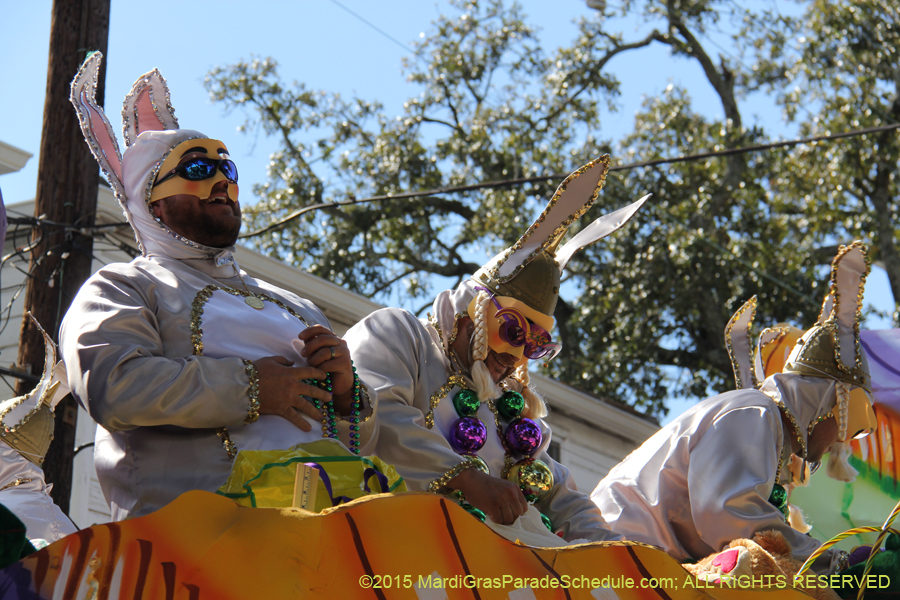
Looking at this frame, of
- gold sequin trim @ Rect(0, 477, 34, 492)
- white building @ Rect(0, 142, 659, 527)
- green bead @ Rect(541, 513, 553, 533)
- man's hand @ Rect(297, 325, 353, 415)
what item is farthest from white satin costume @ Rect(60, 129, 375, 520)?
white building @ Rect(0, 142, 659, 527)

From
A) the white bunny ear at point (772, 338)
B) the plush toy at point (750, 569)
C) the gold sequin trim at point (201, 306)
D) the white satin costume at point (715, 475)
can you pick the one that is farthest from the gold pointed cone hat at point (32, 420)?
the white bunny ear at point (772, 338)

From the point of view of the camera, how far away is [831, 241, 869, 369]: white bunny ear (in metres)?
5.22

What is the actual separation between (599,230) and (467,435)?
0.99 m

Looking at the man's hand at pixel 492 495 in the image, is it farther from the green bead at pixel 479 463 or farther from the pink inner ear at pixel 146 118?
the pink inner ear at pixel 146 118

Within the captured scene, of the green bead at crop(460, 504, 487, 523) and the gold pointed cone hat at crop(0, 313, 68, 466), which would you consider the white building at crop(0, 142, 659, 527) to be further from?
the green bead at crop(460, 504, 487, 523)

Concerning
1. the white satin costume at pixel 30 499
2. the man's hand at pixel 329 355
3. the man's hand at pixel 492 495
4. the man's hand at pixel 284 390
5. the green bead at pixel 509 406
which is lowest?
the white satin costume at pixel 30 499

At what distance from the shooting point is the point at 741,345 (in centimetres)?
577

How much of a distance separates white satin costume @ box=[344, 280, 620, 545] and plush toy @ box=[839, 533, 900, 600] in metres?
0.78

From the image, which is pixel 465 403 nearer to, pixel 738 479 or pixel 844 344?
pixel 738 479

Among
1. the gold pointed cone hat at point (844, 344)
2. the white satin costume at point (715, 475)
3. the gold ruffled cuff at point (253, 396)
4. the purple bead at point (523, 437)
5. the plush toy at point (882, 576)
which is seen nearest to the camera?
the gold ruffled cuff at point (253, 396)

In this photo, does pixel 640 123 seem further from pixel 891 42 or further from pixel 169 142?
pixel 169 142

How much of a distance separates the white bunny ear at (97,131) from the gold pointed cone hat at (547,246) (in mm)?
1337

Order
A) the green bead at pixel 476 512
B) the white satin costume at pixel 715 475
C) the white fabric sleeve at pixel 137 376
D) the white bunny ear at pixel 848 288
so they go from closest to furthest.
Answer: the white fabric sleeve at pixel 137 376 → the green bead at pixel 476 512 → the white satin costume at pixel 715 475 → the white bunny ear at pixel 848 288

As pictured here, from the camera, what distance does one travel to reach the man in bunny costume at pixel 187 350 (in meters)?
2.97
